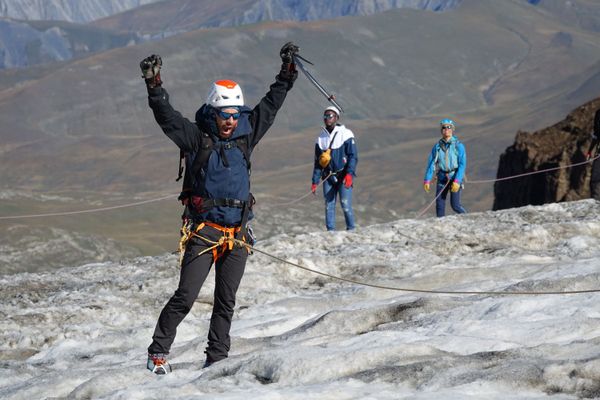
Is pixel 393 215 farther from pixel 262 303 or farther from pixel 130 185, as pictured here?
pixel 262 303

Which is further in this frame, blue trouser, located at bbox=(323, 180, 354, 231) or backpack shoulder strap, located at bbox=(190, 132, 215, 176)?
blue trouser, located at bbox=(323, 180, 354, 231)

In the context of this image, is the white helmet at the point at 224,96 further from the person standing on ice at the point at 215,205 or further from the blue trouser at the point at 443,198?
the blue trouser at the point at 443,198

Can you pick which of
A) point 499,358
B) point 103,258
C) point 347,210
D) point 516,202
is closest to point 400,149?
point 103,258

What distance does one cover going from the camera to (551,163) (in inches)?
1438

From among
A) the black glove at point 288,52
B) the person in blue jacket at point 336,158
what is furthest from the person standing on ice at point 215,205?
the person in blue jacket at point 336,158

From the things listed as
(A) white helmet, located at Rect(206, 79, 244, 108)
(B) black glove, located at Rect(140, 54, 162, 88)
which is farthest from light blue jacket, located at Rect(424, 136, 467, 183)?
(B) black glove, located at Rect(140, 54, 162, 88)

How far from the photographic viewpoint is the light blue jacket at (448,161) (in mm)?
17641

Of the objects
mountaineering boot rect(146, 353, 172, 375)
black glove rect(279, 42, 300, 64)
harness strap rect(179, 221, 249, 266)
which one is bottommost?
mountaineering boot rect(146, 353, 172, 375)

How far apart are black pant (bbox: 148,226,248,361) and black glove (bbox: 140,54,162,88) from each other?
50.8 inches

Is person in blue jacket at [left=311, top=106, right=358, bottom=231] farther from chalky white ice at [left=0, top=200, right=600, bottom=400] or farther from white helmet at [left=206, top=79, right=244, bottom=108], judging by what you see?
white helmet at [left=206, top=79, right=244, bottom=108]

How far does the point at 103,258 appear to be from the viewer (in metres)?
84.9

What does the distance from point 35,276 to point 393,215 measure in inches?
4023

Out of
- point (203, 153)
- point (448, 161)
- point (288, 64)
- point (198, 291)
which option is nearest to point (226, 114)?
point (203, 153)

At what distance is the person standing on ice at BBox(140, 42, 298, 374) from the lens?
28.0ft
